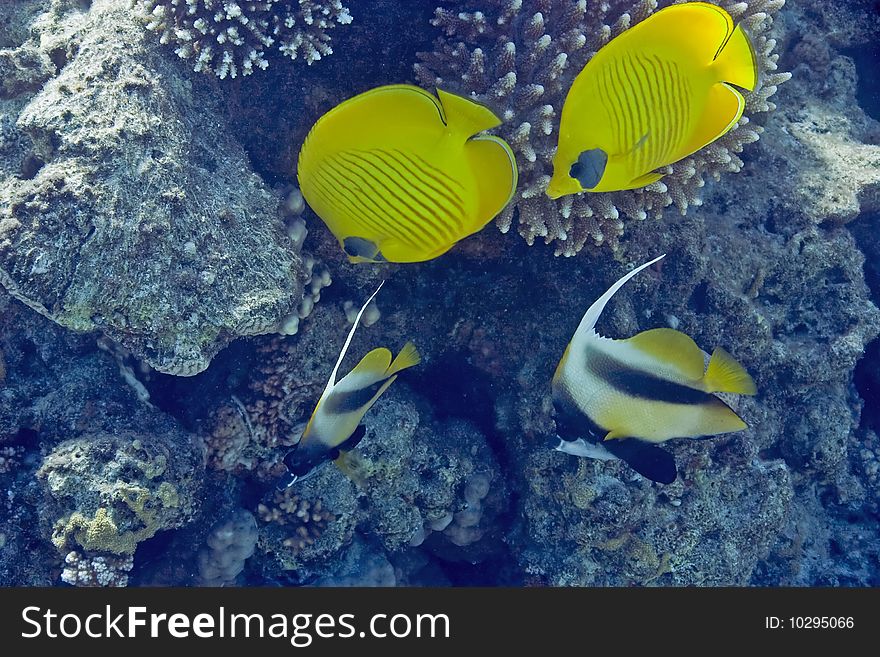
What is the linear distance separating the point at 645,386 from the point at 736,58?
1.07 metres

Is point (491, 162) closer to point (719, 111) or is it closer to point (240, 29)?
point (719, 111)

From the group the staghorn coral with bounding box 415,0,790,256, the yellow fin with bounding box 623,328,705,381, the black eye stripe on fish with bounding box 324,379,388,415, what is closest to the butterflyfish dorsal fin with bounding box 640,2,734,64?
the yellow fin with bounding box 623,328,705,381

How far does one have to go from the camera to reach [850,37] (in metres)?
4.39

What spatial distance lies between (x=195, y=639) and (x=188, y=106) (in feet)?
8.38

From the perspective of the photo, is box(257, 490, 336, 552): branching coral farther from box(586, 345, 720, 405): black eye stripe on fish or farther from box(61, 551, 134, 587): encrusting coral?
box(586, 345, 720, 405): black eye stripe on fish

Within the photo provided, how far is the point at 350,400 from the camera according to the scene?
218 cm

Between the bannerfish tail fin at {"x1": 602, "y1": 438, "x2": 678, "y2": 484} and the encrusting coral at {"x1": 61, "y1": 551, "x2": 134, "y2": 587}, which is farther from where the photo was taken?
the encrusting coral at {"x1": 61, "y1": 551, "x2": 134, "y2": 587}

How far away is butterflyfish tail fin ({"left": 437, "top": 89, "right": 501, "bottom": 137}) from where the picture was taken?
5.29 feet

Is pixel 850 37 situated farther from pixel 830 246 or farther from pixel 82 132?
pixel 82 132

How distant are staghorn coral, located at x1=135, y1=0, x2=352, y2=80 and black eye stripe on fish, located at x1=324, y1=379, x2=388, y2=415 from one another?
Result: 169 cm

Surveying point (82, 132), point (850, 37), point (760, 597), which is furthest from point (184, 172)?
point (850, 37)

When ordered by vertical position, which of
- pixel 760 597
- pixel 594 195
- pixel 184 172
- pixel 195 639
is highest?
pixel 184 172

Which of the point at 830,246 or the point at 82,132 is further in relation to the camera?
the point at 830,246

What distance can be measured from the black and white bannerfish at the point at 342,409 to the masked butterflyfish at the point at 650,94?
3.01ft
